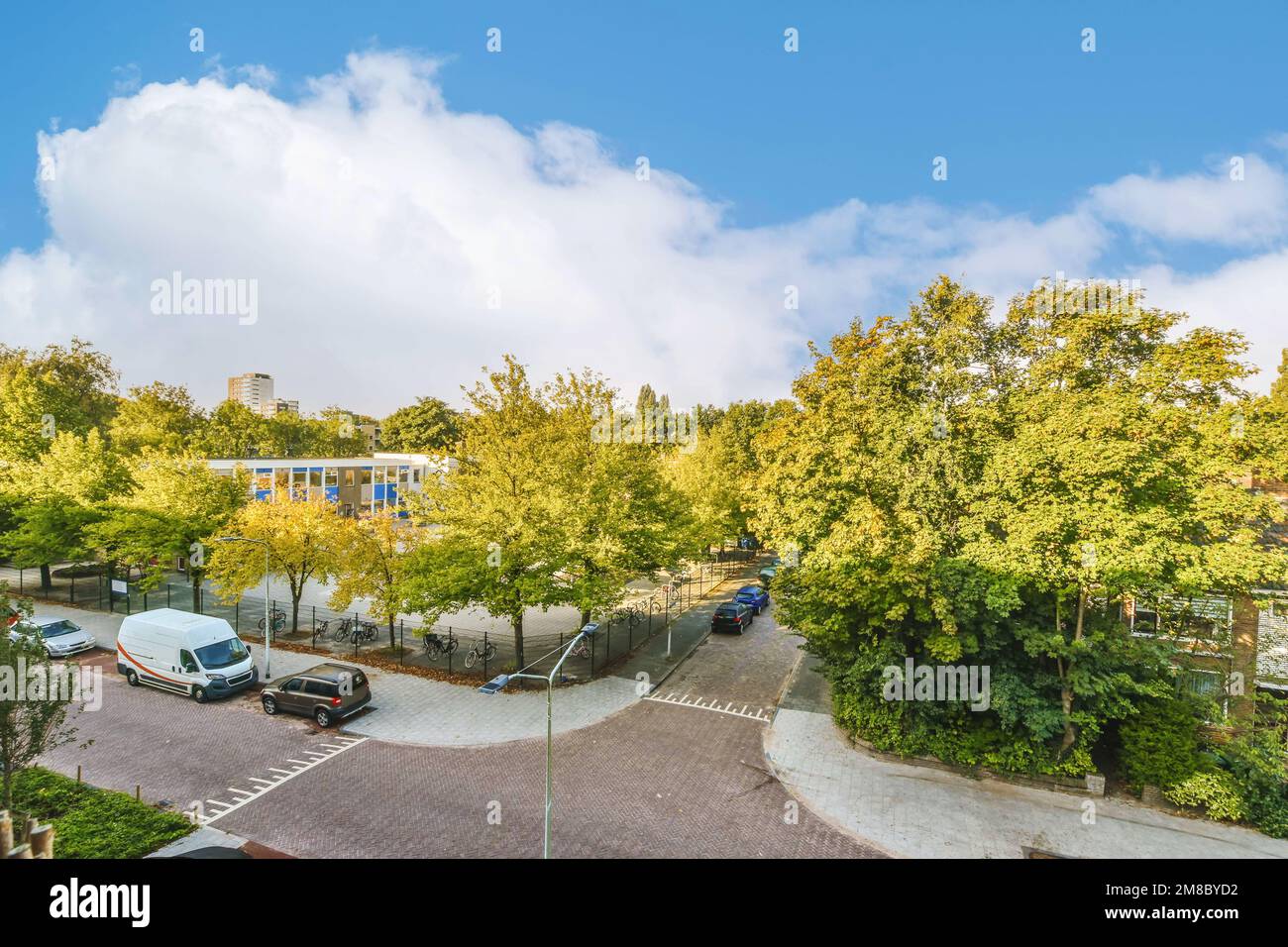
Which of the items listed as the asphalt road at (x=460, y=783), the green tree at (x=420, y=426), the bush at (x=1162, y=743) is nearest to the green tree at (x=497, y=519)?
the asphalt road at (x=460, y=783)

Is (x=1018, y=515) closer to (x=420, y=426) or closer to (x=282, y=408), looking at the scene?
(x=420, y=426)

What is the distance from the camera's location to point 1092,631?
1473 centimetres

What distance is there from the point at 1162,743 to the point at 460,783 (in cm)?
1730

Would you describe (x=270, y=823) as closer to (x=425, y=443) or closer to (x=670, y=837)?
(x=670, y=837)

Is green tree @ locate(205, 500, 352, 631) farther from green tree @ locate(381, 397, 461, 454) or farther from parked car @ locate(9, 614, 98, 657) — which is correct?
green tree @ locate(381, 397, 461, 454)

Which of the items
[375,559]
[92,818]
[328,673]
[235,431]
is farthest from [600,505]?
[235,431]

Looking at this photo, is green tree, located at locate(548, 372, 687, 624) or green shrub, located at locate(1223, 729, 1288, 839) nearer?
green shrub, located at locate(1223, 729, 1288, 839)

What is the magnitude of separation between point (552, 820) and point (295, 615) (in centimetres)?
1805

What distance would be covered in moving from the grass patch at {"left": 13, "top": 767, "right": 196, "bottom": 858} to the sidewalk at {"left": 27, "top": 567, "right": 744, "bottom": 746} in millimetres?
5141

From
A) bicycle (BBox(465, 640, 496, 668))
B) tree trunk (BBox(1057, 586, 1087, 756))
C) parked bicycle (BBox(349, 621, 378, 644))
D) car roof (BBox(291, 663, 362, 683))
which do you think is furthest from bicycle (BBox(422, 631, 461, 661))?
tree trunk (BBox(1057, 586, 1087, 756))

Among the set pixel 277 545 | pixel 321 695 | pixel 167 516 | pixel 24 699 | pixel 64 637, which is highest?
pixel 167 516

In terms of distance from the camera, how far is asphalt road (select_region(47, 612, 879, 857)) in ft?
42.2

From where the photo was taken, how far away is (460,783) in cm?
1502
